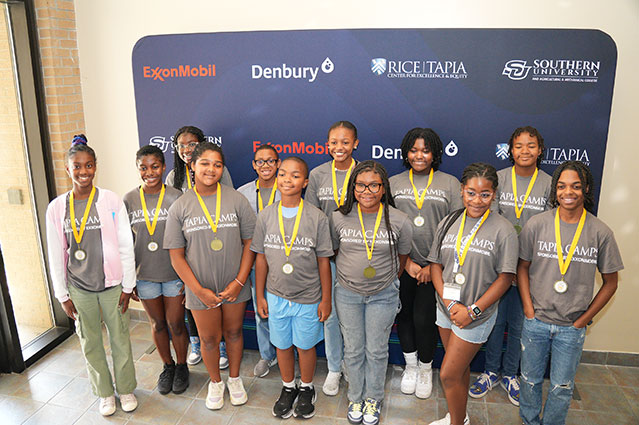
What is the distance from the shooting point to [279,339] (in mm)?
3336

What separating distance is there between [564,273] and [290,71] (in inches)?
96.2

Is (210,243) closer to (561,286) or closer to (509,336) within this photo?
(561,286)

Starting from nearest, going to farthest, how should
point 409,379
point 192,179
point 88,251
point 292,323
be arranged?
point 88,251, point 292,323, point 409,379, point 192,179

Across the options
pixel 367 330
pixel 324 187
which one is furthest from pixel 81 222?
pixel 367 330

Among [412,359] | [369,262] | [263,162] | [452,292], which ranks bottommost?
[412,359]

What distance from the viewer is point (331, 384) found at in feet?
12.2

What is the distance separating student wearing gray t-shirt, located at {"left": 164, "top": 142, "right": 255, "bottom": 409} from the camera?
3.16 meters

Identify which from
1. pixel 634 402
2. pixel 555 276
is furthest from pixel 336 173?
pixel 634 402

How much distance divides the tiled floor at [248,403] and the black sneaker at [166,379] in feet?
0.16

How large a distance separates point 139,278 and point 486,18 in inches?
124

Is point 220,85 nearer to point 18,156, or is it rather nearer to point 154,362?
point 18,156

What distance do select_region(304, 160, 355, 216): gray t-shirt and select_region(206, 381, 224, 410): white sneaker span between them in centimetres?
149

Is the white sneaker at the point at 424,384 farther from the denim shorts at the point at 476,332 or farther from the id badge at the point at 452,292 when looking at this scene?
the id badge at the point at 452,292

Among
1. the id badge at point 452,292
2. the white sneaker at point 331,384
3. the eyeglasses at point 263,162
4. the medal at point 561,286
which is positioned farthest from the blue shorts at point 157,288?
the medal at point 561,286
